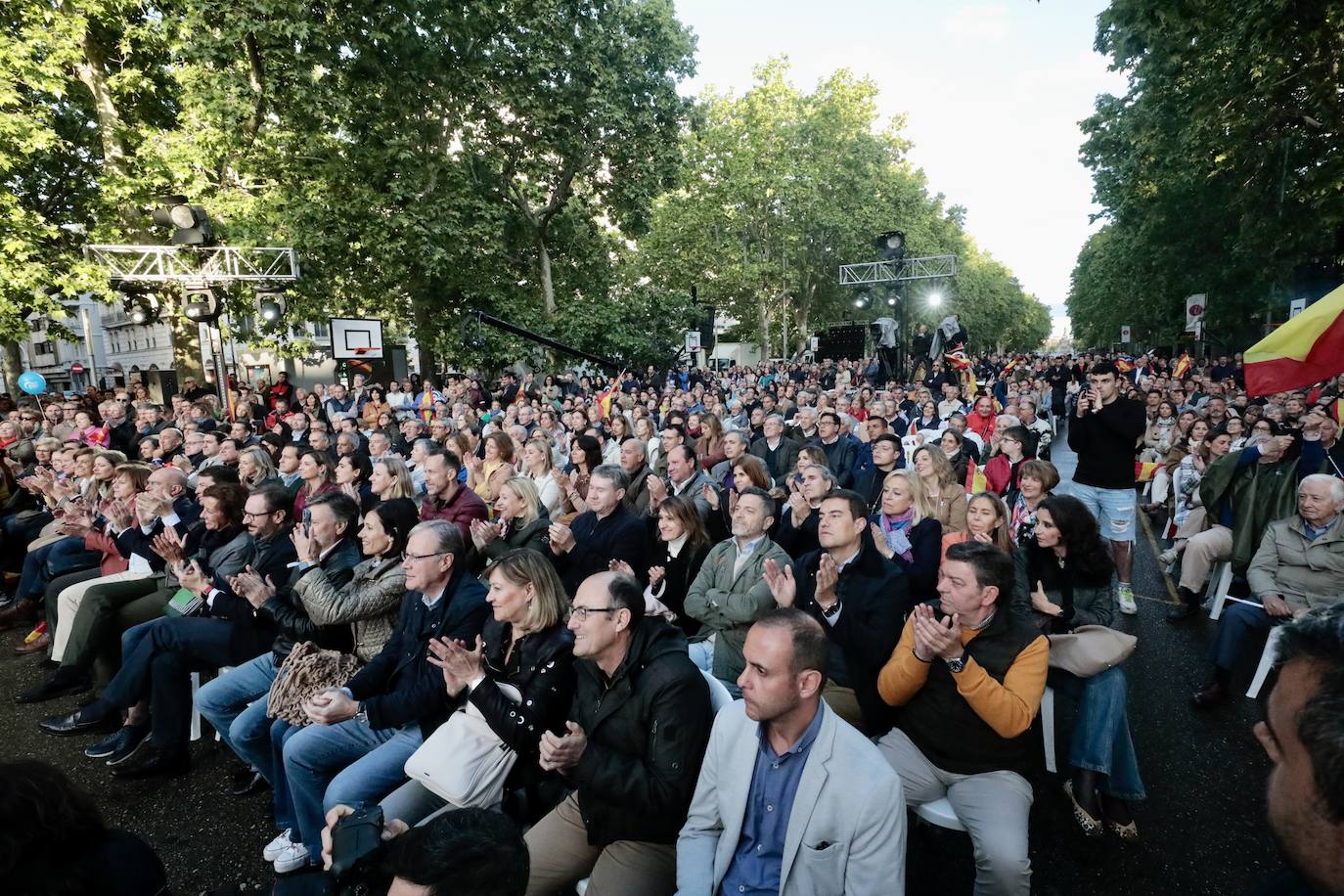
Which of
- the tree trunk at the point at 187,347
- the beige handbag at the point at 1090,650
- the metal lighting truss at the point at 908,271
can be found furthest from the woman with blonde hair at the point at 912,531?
the metal lighting truss at the point at 908,271

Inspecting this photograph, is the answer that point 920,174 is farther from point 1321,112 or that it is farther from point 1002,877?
point 1002,877

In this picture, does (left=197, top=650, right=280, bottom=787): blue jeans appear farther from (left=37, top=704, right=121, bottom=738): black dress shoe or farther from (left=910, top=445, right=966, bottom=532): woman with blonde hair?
(left=910, top=445, right=966, bottom=532): woman with blonde hair

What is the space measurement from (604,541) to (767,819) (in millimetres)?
2813

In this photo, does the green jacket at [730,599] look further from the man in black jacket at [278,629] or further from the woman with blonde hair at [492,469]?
the woman with blonde hair at [492,469]

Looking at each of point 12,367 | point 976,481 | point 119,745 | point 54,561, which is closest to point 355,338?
point 54,561

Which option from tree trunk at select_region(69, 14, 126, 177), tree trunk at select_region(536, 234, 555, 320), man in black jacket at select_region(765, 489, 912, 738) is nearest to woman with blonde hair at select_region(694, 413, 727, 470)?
man in black jacket at select_region(765, 489, 912, 738)

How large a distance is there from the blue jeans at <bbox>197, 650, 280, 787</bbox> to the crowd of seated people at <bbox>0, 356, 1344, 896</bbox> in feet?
0.07

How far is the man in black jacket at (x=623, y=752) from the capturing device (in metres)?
2.43

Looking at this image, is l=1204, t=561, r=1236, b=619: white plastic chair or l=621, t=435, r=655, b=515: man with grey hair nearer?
l=1204, t=561, r=1236, b=619: white plastic chair

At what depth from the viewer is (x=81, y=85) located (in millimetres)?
15328

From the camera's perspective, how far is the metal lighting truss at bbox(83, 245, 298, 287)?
13312 mm

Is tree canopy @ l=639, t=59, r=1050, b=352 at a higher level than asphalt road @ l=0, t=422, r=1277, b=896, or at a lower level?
higher

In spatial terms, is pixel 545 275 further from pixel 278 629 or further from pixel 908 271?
pixel 278 629

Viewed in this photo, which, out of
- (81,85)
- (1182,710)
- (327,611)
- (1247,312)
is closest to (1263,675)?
(1182,710)
